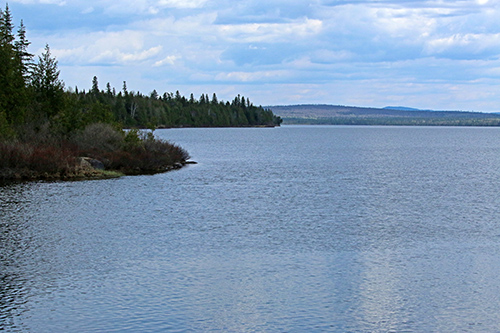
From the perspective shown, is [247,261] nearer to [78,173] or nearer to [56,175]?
[56,175]

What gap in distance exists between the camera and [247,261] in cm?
1864

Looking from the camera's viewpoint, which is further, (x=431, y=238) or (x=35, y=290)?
(x=431, y=238)

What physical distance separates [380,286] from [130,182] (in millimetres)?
28064

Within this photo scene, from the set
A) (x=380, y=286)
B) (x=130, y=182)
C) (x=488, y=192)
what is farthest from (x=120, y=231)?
(x=488, y=192)

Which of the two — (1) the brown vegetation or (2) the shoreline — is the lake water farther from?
(1) the brown vegetation

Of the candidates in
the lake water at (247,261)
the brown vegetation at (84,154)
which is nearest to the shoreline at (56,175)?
the brown vegetation at (84,154)

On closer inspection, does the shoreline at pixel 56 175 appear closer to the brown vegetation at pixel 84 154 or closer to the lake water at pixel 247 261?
the brown vegetation at pixel 84 154

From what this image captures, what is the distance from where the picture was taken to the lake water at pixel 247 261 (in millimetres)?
13461

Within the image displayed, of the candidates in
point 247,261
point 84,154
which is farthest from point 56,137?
point 247,261

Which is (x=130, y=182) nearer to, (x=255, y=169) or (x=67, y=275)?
(x=255, y=169)

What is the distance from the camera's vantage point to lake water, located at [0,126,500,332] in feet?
44.2

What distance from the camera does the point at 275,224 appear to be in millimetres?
25312

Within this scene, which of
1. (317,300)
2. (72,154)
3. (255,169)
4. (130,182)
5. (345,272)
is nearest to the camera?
(317,300)

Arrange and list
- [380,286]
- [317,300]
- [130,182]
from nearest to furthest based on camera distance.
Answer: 1. [317,300]
2. [380,286]
3. [130,182]
